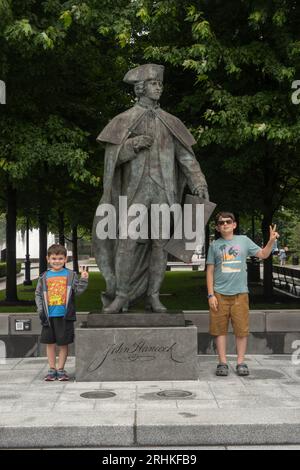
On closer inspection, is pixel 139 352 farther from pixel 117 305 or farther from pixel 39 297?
pixel 39 297

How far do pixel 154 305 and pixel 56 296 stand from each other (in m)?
1.28

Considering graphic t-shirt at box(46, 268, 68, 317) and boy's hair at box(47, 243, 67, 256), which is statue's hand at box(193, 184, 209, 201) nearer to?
boy's hair at box(47, 243, 67, 256)

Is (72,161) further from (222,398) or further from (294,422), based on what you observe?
(294,422)

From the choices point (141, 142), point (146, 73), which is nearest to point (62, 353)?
point (141, 142)

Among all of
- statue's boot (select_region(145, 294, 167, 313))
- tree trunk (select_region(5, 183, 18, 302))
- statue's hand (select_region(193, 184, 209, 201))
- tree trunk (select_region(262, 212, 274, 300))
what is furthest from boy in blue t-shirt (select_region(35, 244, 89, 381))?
tree trunk (select_region(262, 212, 274, 300))

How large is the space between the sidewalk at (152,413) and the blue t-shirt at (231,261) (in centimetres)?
111

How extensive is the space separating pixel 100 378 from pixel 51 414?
1.74 metres

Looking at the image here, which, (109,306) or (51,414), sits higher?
(109,306)

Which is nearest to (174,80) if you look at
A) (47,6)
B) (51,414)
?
(47,6)

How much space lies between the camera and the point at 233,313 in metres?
7.94

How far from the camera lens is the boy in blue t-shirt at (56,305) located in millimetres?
7719

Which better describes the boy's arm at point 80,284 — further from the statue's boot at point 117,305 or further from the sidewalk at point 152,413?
the sidewalk at point 152,413

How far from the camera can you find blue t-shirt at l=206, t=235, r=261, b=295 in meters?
7.88
